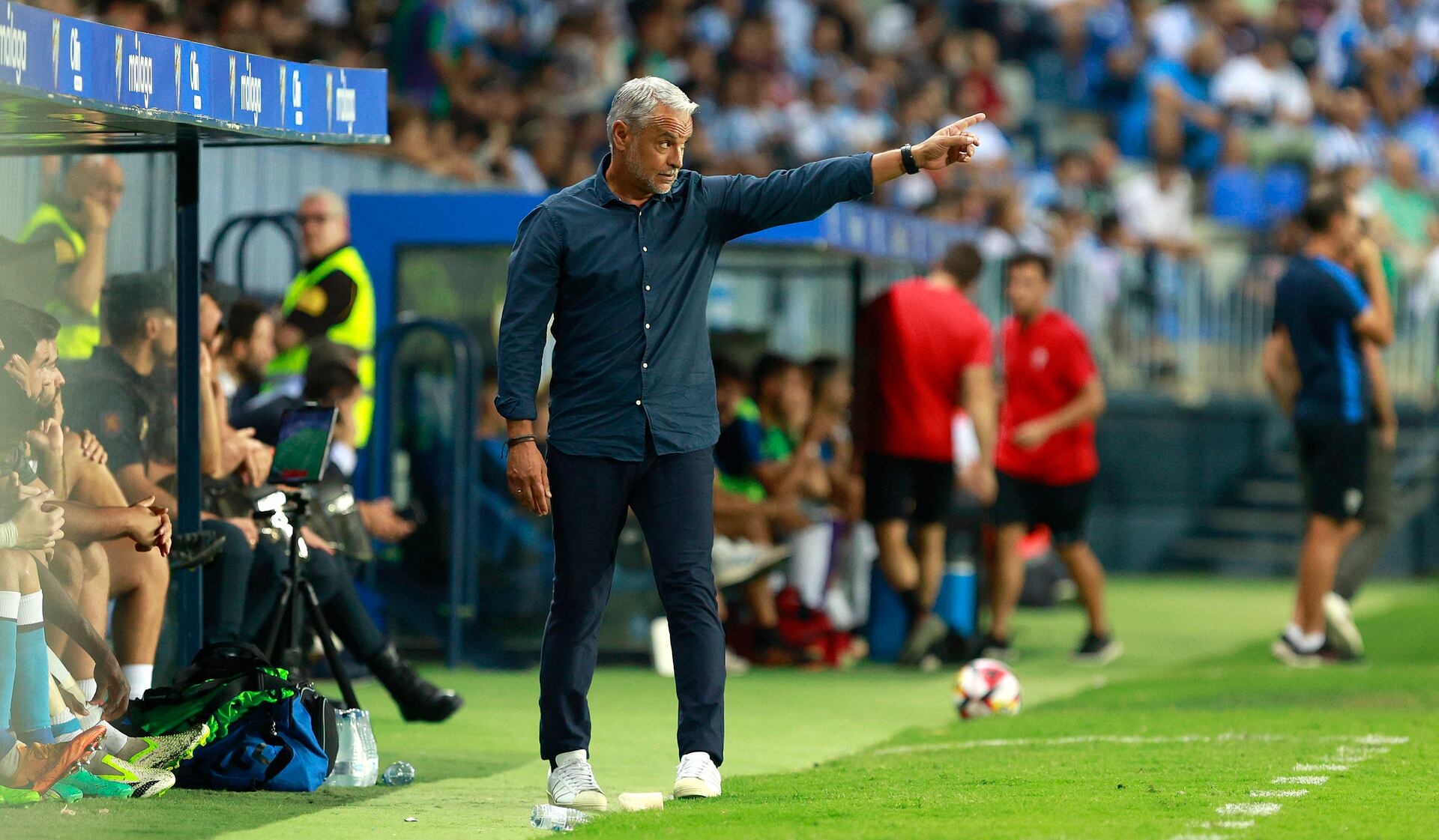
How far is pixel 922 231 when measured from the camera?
42.8 ft

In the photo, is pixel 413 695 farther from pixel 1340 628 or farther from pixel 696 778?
pixel 1340 628

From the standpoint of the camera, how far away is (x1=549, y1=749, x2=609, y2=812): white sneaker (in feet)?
20.0

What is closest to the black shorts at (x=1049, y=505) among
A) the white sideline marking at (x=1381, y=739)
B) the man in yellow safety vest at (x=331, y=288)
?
the man in yellow safety vest at (x=331, y=288)

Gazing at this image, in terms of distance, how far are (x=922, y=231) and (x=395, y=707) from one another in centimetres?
531

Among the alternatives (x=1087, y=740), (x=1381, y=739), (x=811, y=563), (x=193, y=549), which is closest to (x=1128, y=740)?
(x=1087, y=740)

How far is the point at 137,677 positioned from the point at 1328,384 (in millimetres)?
6626

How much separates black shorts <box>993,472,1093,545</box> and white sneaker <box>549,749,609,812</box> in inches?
236

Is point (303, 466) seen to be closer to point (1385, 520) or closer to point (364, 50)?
point (1385, 520)

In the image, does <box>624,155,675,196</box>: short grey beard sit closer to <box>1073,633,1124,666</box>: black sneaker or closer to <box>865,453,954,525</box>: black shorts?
<box>865,453,954,525</box>: black shorts

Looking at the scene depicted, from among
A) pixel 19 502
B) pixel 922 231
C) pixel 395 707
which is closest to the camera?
pixel 19 502

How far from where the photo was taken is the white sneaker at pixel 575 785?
6.09 metres

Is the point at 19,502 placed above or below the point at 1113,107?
below

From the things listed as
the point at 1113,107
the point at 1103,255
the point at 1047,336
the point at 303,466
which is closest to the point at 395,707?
the point at 303,466

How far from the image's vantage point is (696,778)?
627cm
